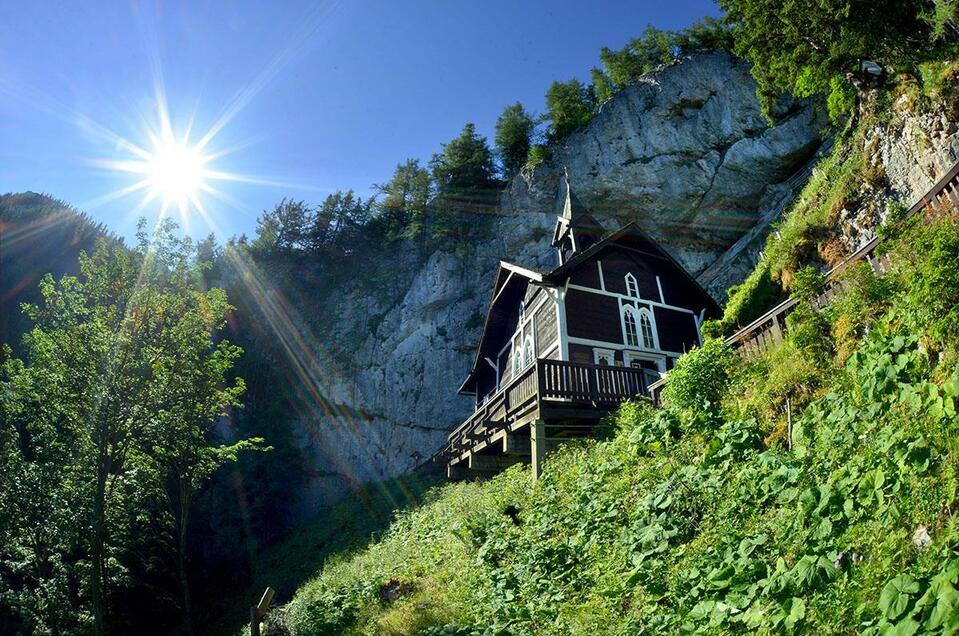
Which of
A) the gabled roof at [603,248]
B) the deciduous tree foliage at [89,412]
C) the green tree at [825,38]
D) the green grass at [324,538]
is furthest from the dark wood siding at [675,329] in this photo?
the deciduous tree foliage at [89,412]

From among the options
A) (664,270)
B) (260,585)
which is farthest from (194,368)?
(664,270)

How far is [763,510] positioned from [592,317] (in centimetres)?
1391

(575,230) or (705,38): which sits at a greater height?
(705,38)

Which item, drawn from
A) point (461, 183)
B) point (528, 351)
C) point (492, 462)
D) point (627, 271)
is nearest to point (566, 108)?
point (461, 183)

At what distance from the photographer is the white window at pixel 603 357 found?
1852 cm

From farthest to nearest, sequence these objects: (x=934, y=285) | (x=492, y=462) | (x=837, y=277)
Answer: (x=492, y=462) < (x=837, y=277) < (x=934, y=285)

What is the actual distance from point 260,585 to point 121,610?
5.90m

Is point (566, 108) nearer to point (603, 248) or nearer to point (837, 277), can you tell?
point (603, 248)

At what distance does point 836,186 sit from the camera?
17.3 meters

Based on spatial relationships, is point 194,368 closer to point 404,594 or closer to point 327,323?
point 404,594

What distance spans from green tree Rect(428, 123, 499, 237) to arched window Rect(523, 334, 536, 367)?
2199 cm

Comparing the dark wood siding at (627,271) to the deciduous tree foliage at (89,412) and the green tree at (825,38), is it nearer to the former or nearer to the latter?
the green tree at (825,38)

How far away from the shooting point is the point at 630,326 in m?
20.1

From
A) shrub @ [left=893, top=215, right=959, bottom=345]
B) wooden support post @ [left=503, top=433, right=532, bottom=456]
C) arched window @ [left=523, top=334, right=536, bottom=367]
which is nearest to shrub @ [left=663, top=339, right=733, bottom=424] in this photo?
shrub @ [left=893, top=215, right=959, bottom=345]
